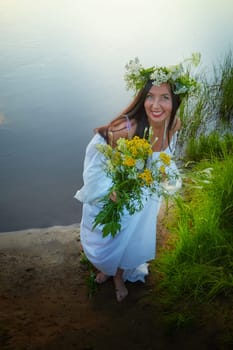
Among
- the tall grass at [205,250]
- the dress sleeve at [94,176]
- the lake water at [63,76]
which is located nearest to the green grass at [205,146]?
the lake water at [63,76]

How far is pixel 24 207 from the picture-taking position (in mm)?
4363

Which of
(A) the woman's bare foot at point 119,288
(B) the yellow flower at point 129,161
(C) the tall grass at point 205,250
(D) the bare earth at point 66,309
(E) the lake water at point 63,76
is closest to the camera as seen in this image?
(B) the yellow flower at point 129,161

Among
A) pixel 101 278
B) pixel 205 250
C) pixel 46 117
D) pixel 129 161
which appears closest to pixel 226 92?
pixel 46 117

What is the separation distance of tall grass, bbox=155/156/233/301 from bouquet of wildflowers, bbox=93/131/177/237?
0.66 meters

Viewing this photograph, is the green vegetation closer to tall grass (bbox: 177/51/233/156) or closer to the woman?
the woman

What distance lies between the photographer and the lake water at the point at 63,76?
4.72 meters

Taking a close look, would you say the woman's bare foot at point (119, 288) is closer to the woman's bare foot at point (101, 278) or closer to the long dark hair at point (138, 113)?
the woman's bare foot at point (101, 278)

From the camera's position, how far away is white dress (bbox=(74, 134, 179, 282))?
8.43 feet

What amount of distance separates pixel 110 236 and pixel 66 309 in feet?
1.74

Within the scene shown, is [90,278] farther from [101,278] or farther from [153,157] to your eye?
[153,157]

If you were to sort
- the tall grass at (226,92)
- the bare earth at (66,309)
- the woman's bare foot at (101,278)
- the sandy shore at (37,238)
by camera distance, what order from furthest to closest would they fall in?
the tall grass at (226,92), the sandy shore at (37,238), the woman's bare foot at (101,278), the bare earth at (66,309)

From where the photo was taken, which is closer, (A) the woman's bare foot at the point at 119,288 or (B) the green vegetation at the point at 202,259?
(B) the green vegetation at the point at 202,259

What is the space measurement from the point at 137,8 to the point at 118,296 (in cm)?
793

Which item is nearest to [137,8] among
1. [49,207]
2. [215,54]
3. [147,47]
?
[147,47]
